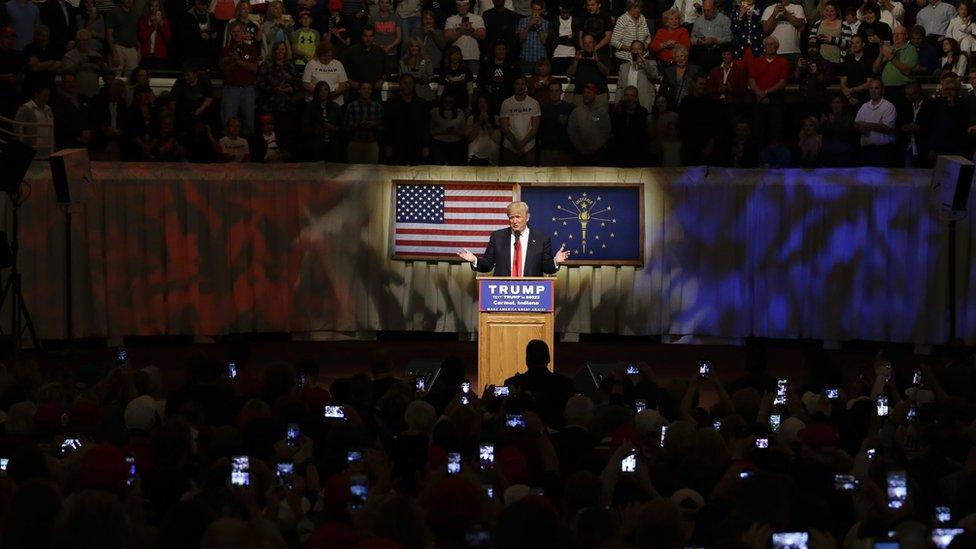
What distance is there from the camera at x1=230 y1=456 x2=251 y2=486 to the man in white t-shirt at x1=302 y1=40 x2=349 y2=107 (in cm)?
1269

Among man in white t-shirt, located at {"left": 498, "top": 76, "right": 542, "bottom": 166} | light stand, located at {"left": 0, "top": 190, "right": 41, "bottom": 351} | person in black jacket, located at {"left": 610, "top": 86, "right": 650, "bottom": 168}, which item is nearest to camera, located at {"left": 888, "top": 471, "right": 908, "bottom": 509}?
light stand, located at {"left": 0, "top": 190, "right": 41, "bottom": 351}

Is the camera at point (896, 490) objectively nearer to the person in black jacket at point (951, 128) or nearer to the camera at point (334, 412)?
the camera at point (334, 412)

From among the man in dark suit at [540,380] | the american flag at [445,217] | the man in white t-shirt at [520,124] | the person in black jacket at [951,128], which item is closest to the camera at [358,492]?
the man in dark suit at [540,380]

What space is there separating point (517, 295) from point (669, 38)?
7.49 m

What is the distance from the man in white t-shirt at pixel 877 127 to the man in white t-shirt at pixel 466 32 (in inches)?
191

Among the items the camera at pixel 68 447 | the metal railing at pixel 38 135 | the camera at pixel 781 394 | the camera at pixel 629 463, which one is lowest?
the camera at pixel 781 394

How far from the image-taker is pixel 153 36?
19672 mm

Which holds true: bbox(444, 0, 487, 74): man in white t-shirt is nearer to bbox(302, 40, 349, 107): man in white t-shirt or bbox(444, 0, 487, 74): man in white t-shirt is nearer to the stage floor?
bbox(302, 40, 349, 107): man in white t-shirt

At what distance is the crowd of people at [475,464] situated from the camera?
5383mm

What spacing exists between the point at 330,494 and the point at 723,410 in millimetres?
3107

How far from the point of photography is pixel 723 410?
28.3 ft

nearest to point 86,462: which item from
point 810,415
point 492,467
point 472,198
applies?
point 492,467

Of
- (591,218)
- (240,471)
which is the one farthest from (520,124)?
(240,471)

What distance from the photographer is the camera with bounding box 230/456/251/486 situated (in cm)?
644
